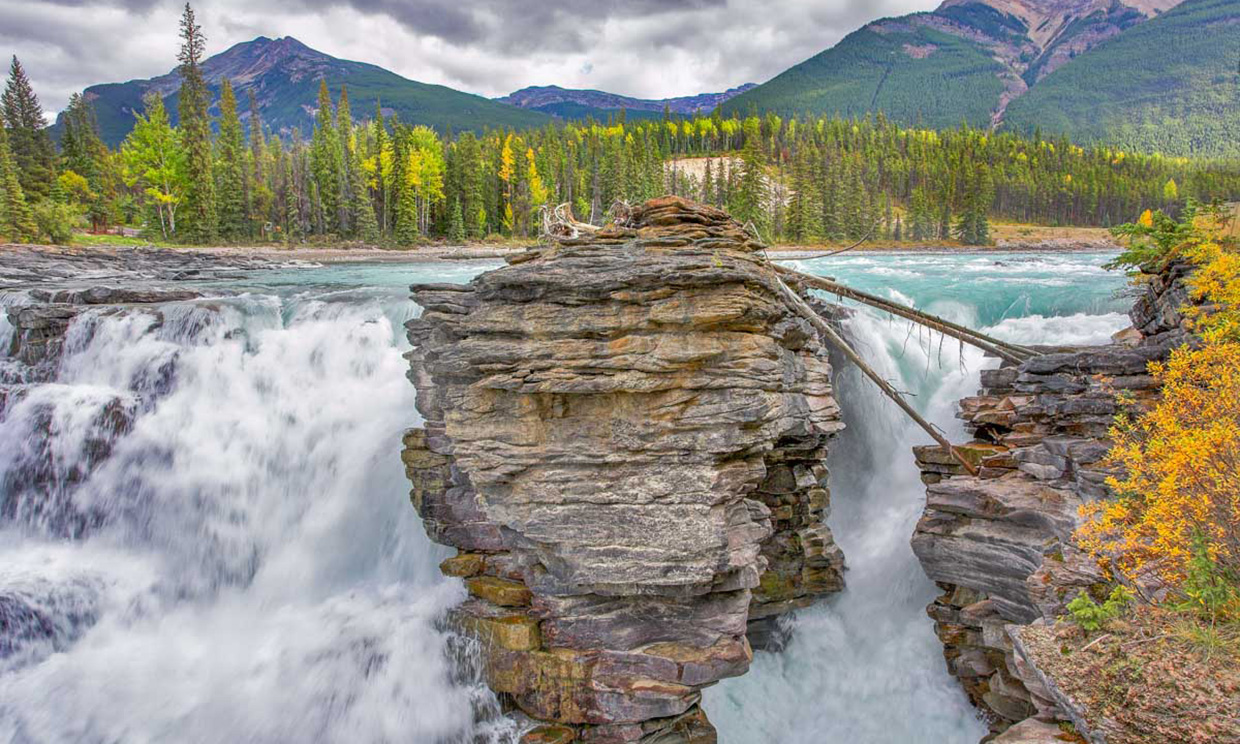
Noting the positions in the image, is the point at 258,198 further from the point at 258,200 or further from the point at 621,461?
the point at 621,461

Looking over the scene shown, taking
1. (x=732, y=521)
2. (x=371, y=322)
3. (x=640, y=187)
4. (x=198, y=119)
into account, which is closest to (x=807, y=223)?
(x=640, y=187)

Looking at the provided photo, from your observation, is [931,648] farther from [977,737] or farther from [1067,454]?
[1067,454]

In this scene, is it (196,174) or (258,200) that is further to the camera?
(258,200)

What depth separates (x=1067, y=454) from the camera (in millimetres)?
9328

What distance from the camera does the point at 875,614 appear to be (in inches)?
473

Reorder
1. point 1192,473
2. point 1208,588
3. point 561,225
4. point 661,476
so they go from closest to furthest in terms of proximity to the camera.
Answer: point 1208,588, point 1192,473, point 661,476, point 561,225

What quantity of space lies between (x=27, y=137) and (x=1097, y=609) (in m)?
85.5

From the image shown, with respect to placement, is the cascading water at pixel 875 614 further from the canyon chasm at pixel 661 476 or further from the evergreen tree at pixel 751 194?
the evergreen tree at pixel 751 194

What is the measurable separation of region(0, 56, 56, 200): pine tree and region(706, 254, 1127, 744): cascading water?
67073 millimetres

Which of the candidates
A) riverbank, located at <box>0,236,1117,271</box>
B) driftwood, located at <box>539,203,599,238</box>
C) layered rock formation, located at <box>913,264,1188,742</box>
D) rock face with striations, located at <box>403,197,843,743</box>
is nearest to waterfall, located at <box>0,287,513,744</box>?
rock face with striations, located at <box>403,197,843,743</box>

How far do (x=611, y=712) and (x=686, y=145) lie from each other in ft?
490

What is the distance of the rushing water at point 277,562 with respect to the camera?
9898 millimetres

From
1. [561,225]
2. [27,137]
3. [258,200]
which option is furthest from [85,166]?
[561,225]

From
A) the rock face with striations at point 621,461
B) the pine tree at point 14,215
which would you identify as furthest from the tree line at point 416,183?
the rock face with striations at point 621,461
